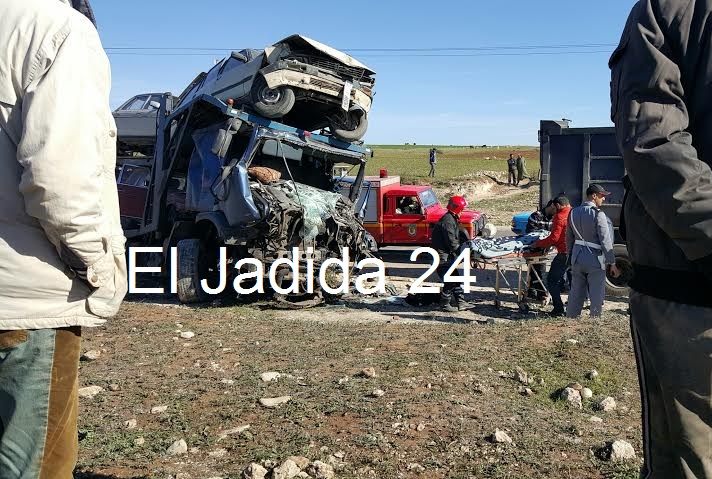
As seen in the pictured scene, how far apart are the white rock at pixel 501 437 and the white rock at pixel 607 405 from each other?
1006 millimetres

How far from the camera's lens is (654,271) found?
67.1 inches

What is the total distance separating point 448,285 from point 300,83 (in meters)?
3.62

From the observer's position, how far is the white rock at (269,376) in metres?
4.74

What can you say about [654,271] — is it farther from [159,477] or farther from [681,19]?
[159,477]

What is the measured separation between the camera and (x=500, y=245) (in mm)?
9477

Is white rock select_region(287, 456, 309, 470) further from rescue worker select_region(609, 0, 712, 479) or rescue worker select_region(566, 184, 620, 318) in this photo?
rescue worker select_region(566, 184, 620, 318)

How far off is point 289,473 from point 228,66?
8316 mm

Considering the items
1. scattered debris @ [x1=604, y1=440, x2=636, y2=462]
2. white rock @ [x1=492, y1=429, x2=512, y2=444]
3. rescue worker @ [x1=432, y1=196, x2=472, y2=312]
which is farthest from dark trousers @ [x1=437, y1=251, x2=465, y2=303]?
scattered debris @ [x1=604, y1=440, x2=636, y2=462]

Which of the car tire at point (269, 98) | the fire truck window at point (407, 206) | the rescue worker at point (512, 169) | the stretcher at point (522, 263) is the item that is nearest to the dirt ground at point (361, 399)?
the stretcher at point (522, 263)

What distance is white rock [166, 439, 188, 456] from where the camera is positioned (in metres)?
3.42

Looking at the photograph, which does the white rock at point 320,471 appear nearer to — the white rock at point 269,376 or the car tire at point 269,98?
the white rock at point 269,376

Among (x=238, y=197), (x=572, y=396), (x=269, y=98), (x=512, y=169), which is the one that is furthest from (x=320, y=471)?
(x=512, y=169)

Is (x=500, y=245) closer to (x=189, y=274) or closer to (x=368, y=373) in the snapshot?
(x=189, y=274)

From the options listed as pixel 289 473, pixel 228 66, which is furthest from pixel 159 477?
pixel 228 66
